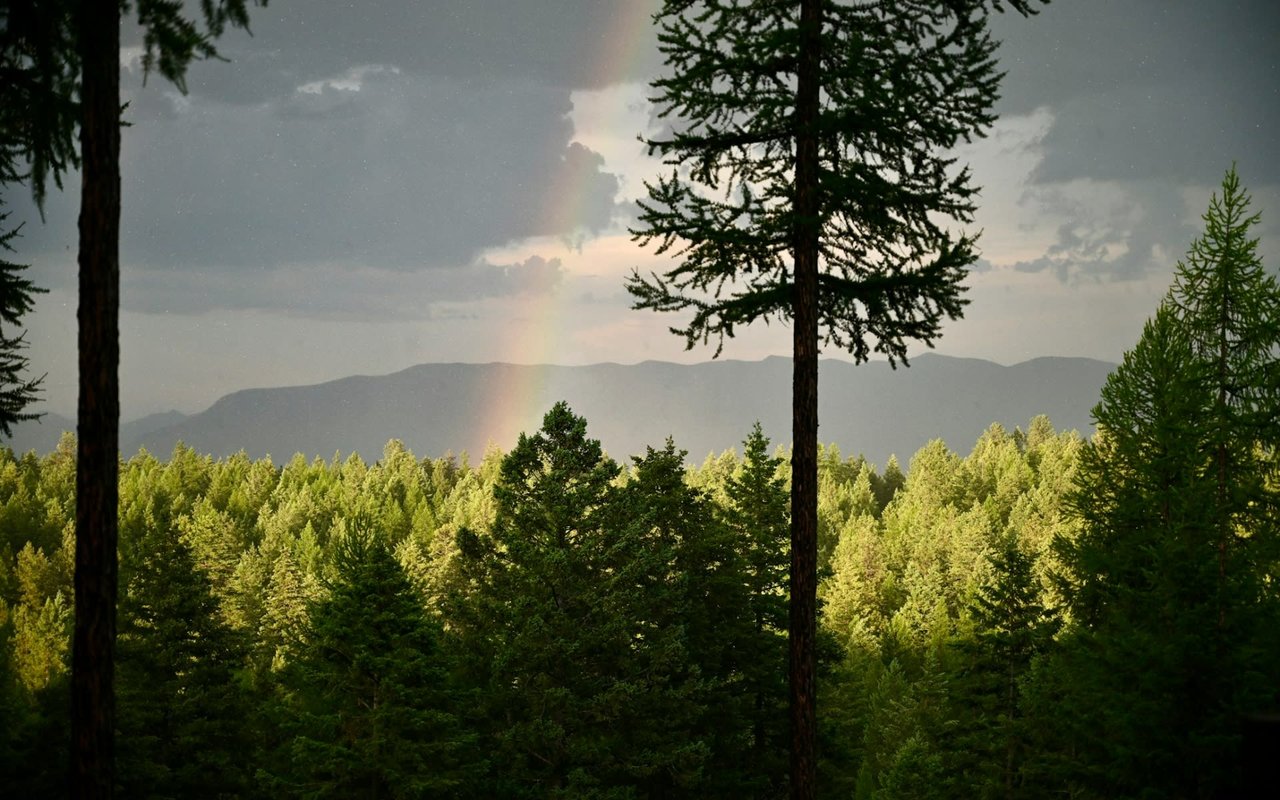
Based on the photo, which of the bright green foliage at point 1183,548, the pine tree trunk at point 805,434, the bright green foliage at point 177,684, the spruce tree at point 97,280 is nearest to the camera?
the spruce tree at point 97,280

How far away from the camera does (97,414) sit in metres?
8.59

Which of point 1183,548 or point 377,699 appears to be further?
point 377,699

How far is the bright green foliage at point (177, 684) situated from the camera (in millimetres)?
23312

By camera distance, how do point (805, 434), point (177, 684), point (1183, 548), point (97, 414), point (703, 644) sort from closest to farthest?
1. point (97, 414)
2. point (805, 434)
3. point (1183, 548)
4. point (703, 644)
5. point (177, 684)

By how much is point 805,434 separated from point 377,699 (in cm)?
1353

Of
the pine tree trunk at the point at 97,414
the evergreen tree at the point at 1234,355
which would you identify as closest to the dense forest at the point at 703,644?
the evergreen tree at the point at 1234,355

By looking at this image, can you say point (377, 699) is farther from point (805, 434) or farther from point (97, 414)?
point (97, 414)

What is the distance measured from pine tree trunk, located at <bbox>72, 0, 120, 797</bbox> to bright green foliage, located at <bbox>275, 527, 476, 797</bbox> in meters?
11.6

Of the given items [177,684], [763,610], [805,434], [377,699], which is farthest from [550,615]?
[177,684]

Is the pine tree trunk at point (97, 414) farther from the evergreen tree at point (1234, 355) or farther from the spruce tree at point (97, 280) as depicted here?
the evergreen tree at point (1234, 355)

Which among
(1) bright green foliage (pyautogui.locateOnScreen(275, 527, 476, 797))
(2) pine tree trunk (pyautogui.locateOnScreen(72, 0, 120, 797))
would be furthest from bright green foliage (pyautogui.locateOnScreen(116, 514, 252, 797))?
(2) pine tree trunk (pyautogui.locateOnScreen(72, 0, 120, 797))

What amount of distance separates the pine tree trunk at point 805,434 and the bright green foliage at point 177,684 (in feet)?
59.6

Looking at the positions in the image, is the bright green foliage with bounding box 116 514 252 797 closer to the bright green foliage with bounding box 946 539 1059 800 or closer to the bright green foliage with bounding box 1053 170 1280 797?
the bright green foliage with bounding box 946 539 1059 800

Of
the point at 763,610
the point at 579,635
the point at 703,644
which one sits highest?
the point at 579,635
